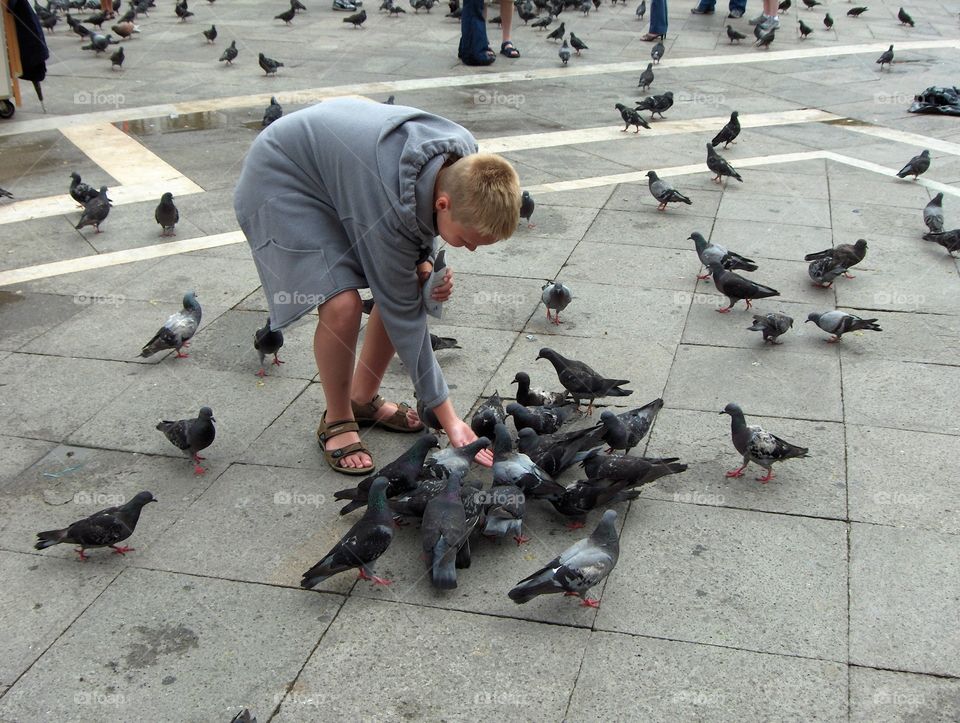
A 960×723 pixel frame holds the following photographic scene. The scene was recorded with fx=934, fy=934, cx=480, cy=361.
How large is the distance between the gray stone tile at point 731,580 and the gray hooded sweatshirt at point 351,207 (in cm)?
126

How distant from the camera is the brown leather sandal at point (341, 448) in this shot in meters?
4.66

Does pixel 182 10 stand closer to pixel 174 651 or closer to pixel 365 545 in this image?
pixel 365 545

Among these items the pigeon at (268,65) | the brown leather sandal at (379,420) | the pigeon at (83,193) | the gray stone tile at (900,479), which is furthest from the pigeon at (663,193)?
the pigeon at (268,65)

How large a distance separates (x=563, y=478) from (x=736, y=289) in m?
2.50

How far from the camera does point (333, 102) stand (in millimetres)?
4145

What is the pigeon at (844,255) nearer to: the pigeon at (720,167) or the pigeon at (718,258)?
the pigeon at (718,258)

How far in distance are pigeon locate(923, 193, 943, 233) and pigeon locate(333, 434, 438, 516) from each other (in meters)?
5.41

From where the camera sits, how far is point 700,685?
3.36 metres

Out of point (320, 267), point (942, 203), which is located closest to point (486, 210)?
point (320, 267)

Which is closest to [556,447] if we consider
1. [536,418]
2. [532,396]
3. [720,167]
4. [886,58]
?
[536,418]

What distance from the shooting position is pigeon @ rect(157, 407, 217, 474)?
15.5 feet

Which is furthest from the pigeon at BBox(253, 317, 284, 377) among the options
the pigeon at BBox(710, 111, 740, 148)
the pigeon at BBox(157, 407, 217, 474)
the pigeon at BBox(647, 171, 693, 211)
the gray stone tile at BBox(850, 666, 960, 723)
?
the pigeon at BBox(710, 111, 740, 148)

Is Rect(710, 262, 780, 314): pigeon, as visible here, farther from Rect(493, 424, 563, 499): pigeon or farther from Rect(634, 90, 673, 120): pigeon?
Rect(634, 90, 673, 120): pigeon

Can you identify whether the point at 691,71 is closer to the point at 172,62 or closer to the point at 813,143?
the point at 813,143
